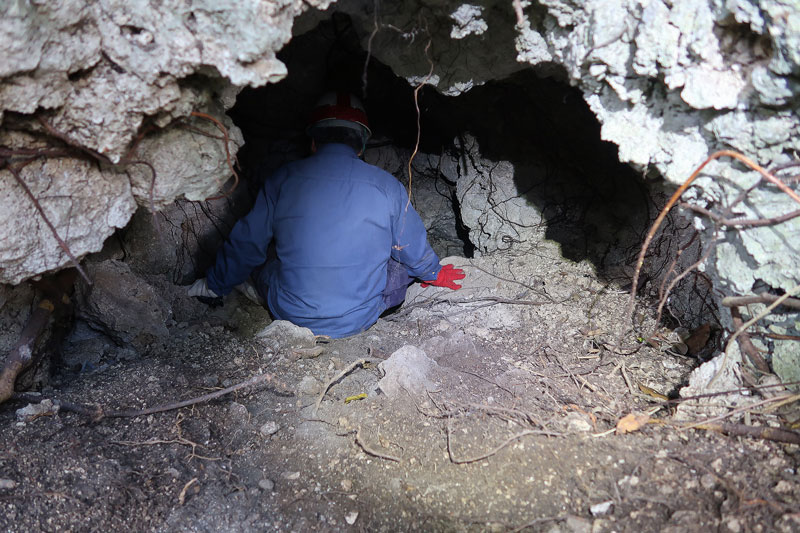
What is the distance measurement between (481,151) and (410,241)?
129 cm

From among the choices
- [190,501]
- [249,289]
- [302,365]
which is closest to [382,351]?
[302,365]

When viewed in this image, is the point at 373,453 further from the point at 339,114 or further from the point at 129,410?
the point at 339,114

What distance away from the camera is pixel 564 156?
11.7 ft

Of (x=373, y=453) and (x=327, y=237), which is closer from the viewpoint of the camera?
(x=373, y=453)

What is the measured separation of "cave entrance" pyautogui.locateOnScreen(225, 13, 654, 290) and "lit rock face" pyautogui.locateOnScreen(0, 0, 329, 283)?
4.79ft

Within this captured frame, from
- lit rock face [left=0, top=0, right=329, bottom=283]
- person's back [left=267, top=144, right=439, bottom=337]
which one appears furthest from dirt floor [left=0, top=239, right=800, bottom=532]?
lit rock face [left=0, top=0, right=329, bottom=283]

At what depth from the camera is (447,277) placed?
341cm

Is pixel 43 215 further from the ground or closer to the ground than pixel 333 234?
further from the ground

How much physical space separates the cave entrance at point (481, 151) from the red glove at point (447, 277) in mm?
523

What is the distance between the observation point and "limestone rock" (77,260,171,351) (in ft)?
8.93

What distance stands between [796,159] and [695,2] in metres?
0.59

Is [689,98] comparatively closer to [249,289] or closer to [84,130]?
[84,130]

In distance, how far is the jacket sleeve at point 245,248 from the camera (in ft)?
9.54

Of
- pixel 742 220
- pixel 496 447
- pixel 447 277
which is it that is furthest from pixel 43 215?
pixel 742 220
